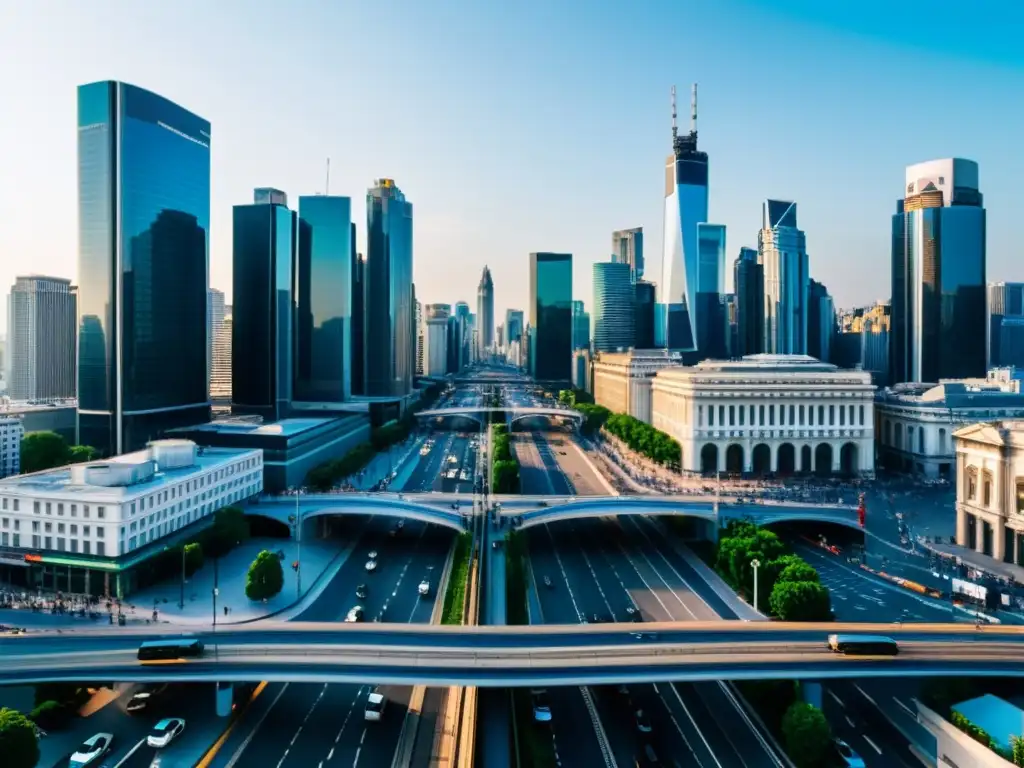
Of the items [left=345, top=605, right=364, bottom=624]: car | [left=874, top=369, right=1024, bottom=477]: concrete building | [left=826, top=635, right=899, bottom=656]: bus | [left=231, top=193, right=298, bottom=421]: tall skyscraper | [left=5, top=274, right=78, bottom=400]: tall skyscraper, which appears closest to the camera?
[left=826, top=635, right=899, bottom=656]: bus

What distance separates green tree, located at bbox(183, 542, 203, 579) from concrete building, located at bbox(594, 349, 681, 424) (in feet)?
309

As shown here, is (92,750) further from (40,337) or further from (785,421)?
(40,337)

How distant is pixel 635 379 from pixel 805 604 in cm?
10128

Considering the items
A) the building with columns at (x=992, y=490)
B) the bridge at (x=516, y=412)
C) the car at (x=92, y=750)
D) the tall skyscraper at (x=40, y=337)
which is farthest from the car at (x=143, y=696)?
the tall skyscraper at (x=40, y=337)

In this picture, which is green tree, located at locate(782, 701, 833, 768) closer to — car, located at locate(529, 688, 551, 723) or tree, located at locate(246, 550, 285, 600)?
car, located at locate(529, 688, 551, 723)

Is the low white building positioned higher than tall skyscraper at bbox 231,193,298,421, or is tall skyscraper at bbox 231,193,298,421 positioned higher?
tall skyscraper at bbox 231,193,298,421

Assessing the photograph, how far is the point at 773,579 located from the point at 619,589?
11.6m

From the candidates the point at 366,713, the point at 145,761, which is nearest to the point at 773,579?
the point at 366,713

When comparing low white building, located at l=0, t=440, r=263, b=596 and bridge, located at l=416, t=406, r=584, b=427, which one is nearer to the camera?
low white building, located at l=0, t=440, r=263, b=596

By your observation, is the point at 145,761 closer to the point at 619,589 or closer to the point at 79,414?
the point at 619,589

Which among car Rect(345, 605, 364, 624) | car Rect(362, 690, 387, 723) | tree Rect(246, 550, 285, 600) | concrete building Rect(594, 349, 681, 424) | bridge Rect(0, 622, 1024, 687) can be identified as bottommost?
car Rect(362, 690, 387, 723)

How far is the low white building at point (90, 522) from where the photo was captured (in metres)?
52.0

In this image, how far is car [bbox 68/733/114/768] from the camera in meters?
31.4

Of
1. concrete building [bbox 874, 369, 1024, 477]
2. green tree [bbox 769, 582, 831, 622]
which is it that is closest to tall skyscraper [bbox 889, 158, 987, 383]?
concrete building [bbox 874, 369, 1024, 477]
